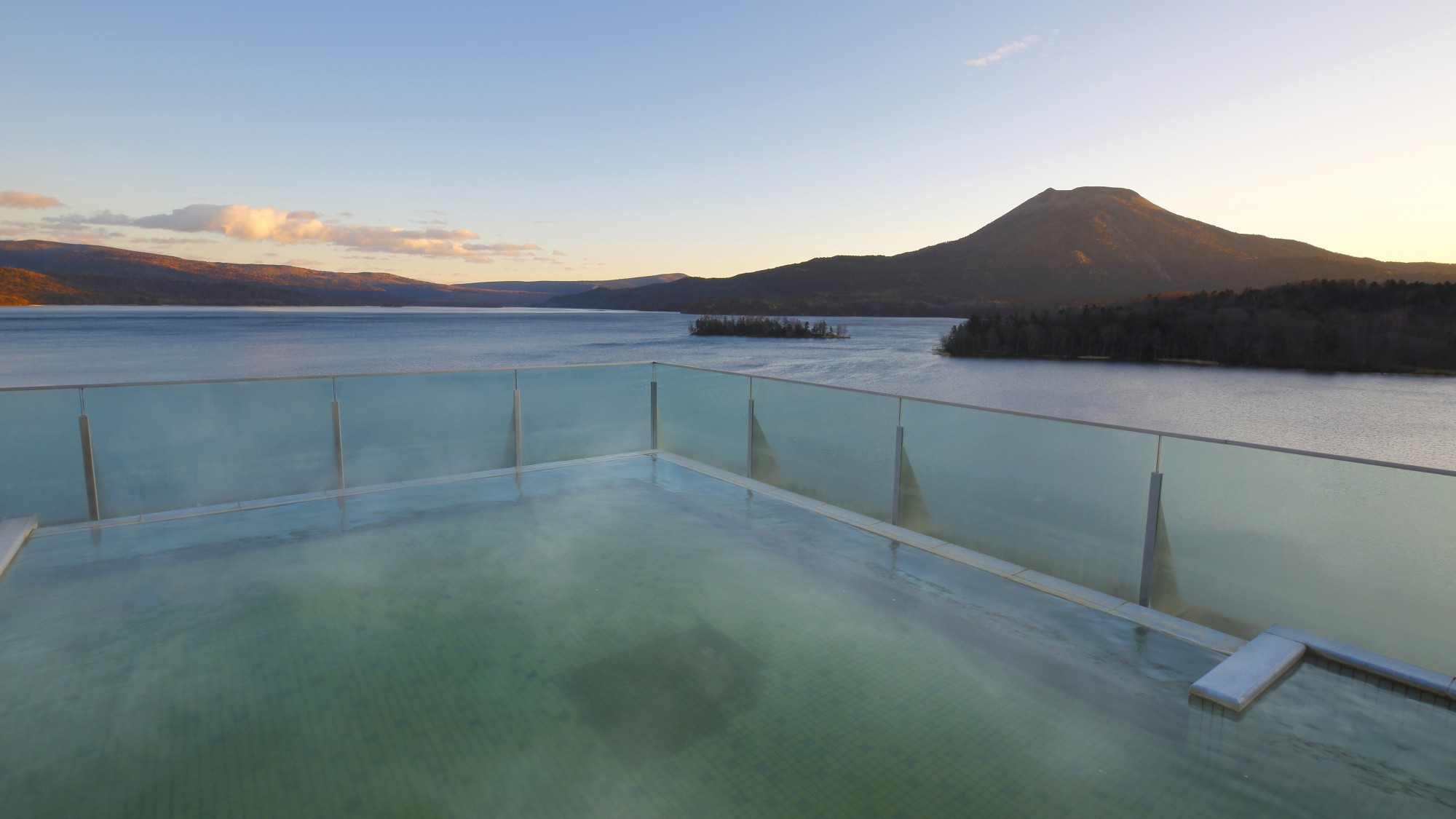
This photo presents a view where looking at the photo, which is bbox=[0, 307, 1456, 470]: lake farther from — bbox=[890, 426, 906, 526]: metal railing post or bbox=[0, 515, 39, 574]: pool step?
bbox=[0, 515, 39, 574]: pool step

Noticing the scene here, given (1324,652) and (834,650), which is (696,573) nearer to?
(834,650)

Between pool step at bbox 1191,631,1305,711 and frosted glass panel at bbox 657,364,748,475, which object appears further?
frosted glass panel at bbox 657,364,748,475

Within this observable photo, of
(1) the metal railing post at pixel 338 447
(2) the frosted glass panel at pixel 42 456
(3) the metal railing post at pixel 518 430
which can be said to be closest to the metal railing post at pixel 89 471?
(2) the frosted glass panel at pixel 42 456

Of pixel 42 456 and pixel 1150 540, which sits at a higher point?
pixel 42 456

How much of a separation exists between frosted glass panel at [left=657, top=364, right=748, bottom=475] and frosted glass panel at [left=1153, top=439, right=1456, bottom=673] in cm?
283

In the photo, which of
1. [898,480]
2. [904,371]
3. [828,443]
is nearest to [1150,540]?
[898,480]

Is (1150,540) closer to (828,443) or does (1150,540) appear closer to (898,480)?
(898,480)

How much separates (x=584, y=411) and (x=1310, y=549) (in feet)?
14.8

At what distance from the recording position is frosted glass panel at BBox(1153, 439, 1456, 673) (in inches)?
87.5

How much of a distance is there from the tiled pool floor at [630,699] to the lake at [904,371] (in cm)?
1771

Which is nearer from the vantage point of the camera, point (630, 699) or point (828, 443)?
point (630, 699)

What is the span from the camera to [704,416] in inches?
211

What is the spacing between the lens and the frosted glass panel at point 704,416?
5.03 meters

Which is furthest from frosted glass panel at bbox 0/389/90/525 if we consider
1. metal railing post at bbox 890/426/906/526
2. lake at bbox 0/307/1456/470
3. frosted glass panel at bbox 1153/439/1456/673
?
lake at bbox 0/307/1456/470
